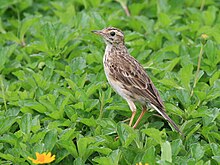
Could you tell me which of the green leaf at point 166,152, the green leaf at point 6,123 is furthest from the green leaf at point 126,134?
the green leaf at point 6,123

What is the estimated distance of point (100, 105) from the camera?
24.9 feet

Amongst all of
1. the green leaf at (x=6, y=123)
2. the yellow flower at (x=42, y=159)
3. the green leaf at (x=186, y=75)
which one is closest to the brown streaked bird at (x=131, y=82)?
the green leaf at (x=186, y=75)

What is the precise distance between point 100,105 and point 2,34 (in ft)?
7.89

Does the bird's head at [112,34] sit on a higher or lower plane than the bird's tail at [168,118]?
higher

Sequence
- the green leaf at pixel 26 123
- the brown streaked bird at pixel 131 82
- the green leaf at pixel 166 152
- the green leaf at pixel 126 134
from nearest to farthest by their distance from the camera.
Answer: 1. the green leaf at pixel 166 152
2. the green leaf at pixel 126 134
3. the green leaf at pixel 26 123
4. the brown streaked bird at pixel 131 82

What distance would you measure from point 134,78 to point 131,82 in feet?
0.20

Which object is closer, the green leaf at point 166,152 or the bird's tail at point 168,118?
the green leaf at point 166,152

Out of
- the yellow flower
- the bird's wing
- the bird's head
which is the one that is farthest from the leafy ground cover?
the bird's head

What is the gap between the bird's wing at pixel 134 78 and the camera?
7266 millimetres

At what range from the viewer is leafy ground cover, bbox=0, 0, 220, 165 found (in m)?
6.66

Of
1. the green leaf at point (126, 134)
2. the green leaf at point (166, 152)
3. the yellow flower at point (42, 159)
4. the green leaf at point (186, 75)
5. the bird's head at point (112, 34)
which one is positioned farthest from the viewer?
the bird's head at point (112, 34)

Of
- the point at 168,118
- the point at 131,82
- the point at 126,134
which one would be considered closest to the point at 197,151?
the point at 168,118

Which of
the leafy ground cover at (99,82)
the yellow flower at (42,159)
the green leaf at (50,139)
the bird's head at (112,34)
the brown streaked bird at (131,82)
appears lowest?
the leafy ground cover at (99,82)

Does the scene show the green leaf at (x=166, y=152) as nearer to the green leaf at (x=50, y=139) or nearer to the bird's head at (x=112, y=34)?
the green leaf at (x=50, y=139)
